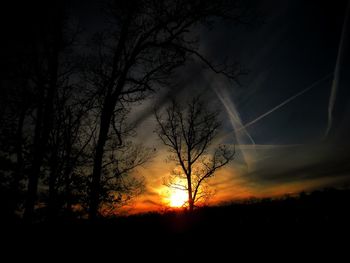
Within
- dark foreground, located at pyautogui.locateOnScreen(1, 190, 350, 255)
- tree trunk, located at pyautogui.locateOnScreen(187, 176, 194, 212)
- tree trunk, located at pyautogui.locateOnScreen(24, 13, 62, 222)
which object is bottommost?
dark foreground, located at pyautogui.locateOnScreen(1, 190, 350, 255)

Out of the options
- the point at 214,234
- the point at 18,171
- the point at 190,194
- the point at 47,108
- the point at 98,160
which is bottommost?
the point at 214,234

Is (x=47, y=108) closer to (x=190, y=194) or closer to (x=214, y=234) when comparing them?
(x=214, y=234)

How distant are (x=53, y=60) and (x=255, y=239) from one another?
9.55 metres

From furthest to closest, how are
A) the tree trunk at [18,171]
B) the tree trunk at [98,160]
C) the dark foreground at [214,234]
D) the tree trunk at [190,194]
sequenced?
1. the tree trunk at [190,194]
2. the tree trunk at [18,171]
3. the tree trunk at [98,160]
4. the dark foreground at [214,234]

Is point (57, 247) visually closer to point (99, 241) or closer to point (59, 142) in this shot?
point (99, 241)

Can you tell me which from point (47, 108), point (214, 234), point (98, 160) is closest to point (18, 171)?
point (47, 108)

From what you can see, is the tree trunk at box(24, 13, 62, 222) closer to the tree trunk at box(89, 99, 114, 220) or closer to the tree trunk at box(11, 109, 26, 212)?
the tree trunk at box(11, 109, 26, 212)

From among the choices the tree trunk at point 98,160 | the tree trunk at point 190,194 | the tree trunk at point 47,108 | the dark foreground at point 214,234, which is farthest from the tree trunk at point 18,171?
the tree trunk at point 190,194

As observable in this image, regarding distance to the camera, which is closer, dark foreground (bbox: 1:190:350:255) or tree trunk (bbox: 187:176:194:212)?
dark foreground (bbox: 1:190:350:255)

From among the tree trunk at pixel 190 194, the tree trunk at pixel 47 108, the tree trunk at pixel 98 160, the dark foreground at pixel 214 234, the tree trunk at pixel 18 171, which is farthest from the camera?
the tree trunk at pixel 190 194

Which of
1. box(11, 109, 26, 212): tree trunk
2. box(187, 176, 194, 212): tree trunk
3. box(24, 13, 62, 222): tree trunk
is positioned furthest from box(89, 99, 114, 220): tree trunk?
box(187, 176, 194, 212): tree trunk

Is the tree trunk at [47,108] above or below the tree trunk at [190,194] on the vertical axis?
above

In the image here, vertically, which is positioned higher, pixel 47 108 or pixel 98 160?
pixel 47 108

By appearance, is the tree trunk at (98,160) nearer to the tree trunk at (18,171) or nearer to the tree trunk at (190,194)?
the tree trunk at (18,171)
